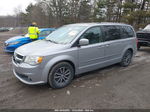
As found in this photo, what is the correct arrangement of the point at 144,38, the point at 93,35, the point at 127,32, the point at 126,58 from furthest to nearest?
the point at 144,38
the point at 126,58
the point at 127,32
the point at 93,35

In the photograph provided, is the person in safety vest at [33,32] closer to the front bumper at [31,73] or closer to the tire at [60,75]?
the front bumper at [31,73]

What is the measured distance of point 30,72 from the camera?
2820 mm

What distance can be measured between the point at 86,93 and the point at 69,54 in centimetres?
112

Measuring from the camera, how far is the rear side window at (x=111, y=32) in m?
4.03

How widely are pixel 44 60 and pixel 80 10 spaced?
2399 centimetres

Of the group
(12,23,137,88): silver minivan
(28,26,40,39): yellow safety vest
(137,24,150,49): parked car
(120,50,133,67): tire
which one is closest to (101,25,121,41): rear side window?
(12,23,137,88): silver minivan

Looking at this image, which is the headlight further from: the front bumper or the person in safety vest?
the person in safety vest

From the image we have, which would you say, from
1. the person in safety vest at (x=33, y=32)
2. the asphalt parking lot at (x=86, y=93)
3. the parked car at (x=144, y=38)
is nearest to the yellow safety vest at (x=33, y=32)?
the person in safety vest at (x=33, y=32)

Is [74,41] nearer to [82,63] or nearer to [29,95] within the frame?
[82,63]

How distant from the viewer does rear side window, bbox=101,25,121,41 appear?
4.03 meters

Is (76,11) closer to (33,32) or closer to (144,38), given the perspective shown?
(144,38)

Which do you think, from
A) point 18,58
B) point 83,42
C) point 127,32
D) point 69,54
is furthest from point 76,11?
point 18,58

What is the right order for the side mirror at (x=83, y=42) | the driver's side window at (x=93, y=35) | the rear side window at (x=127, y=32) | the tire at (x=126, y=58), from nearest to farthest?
the side mirror at (x=83, y=42), the driver's side window at (x=93, y=35), the rear side window at (x=127, y=32), the tire at (x=126, y=58)

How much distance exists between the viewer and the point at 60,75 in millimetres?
3232
